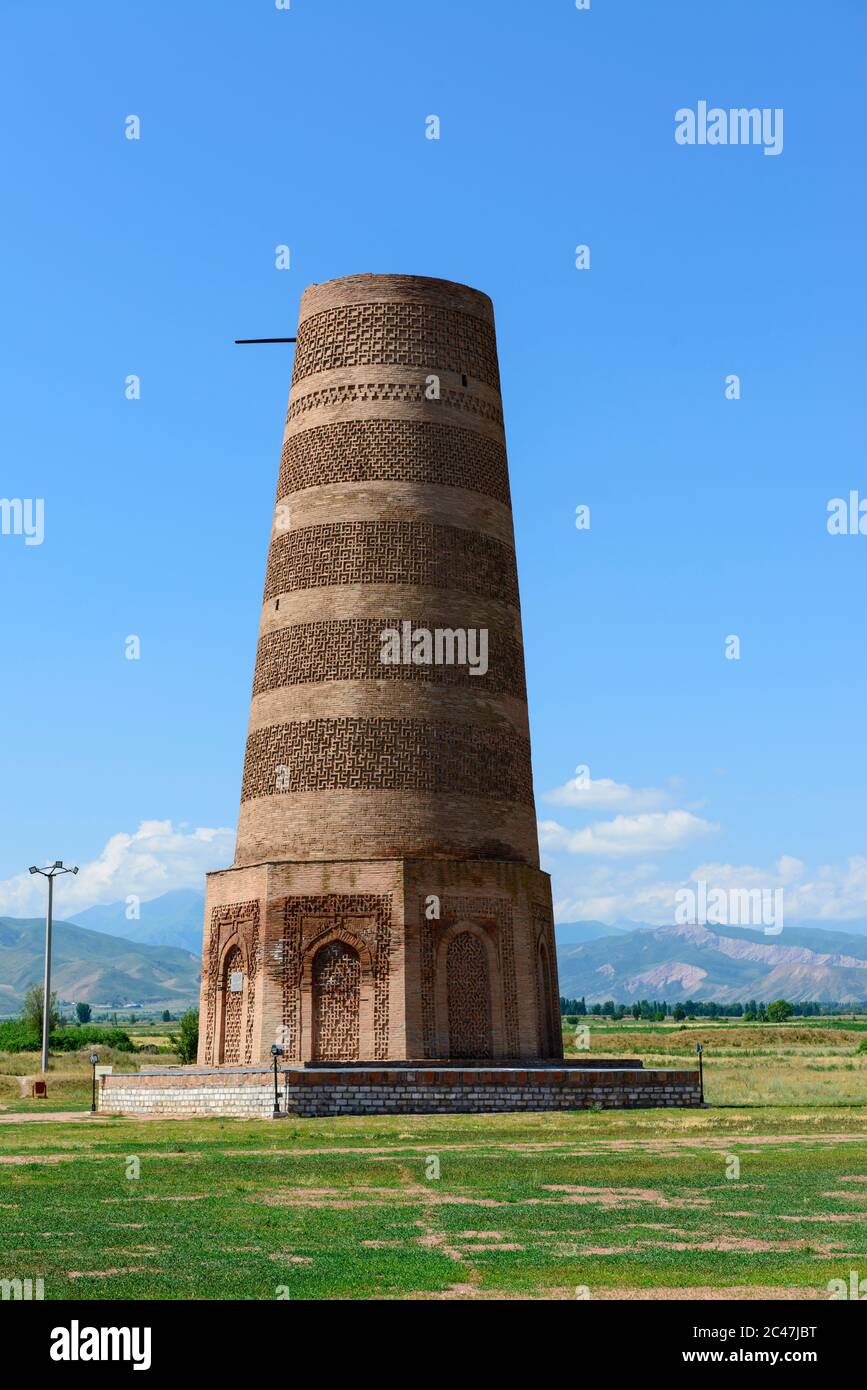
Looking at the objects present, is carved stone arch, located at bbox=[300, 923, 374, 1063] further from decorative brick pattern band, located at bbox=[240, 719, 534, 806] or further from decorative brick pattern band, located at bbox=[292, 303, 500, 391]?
decorative brick pattern band, located at bbox=[292, 303, 500, 391]

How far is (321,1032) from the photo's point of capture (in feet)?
110

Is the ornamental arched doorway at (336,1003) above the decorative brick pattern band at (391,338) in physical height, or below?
below

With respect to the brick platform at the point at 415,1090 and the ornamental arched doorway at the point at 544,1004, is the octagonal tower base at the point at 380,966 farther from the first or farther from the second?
the brick platform at the point at 415,1090

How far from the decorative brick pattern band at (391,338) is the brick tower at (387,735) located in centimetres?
5

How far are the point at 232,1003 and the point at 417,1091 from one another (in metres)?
6.19

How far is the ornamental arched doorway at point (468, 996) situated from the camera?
34.0 m

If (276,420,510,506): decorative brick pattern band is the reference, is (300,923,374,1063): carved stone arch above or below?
below

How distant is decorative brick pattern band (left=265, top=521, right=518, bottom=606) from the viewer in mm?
35781

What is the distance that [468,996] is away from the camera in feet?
113

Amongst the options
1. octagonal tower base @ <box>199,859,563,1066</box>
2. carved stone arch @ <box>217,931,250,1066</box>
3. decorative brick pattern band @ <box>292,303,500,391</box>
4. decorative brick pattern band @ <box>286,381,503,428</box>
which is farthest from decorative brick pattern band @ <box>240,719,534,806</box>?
decorative brick pattern band @ <box>292,303,500,391</box>

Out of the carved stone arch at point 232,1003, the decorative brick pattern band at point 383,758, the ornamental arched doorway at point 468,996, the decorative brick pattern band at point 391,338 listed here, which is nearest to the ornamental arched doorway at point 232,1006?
the carved stone arch at point 232,1003

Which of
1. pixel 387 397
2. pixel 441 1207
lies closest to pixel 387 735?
pixel 387 397

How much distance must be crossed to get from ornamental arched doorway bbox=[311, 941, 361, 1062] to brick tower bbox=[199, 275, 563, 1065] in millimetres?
38
